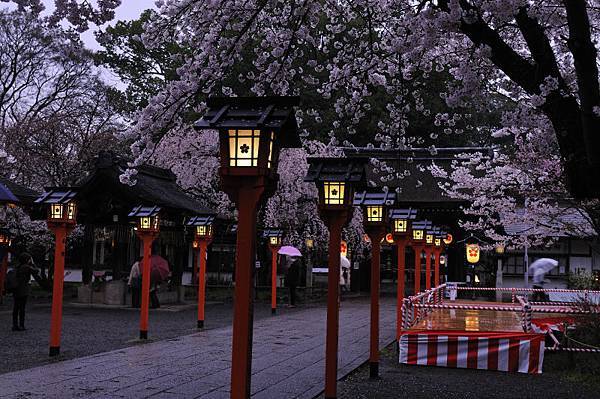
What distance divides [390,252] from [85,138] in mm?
23028

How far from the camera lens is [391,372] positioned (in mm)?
10469

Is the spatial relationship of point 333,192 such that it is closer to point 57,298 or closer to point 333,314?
point 333,314

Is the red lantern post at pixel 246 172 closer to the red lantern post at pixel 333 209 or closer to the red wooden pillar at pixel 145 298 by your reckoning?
the red lantern post at pixel 333 209

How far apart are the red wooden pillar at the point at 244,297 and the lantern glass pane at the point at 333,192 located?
10.1ft

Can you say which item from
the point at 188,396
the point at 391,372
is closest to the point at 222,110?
the point at 188,396

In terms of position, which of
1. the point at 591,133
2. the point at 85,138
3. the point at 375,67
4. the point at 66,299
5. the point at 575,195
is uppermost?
the point at 85,138

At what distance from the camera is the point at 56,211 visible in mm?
11227

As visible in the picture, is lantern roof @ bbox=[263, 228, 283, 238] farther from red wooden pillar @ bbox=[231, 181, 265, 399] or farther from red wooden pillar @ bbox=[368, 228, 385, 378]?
red wooden pillar @ bbox=[231, 181, 265, 399]

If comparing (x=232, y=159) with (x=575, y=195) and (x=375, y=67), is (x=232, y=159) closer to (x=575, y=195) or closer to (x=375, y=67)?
(x=575, y=195)

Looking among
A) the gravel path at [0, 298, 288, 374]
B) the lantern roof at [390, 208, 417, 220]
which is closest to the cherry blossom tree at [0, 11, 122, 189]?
the gravel path at [0, 298, 288, 374]

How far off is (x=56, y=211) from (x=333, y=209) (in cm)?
555

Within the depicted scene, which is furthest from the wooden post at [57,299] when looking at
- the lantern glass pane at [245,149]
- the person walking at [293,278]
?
the person walking at [293,278]

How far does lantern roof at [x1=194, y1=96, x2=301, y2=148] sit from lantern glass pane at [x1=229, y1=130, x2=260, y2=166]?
68 mm

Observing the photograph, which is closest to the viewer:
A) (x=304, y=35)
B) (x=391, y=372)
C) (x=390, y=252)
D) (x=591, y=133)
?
(x=591, y=133)
